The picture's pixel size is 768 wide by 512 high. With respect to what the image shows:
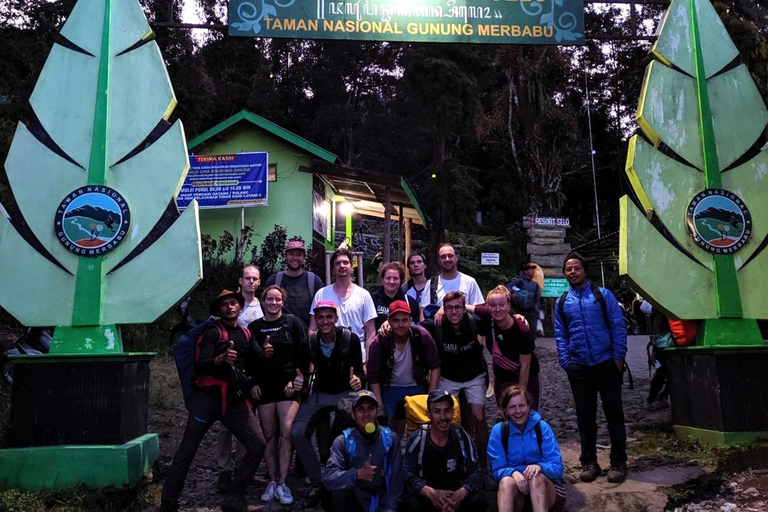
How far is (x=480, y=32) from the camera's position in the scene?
7.71 meters

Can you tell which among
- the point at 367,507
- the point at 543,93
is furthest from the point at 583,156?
the point at 367,507

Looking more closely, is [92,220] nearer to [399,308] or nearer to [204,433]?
[204,433]

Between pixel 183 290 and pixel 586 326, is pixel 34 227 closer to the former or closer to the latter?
pixel 183 290

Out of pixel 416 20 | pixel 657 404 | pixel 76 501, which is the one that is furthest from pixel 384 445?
pixel 416 20

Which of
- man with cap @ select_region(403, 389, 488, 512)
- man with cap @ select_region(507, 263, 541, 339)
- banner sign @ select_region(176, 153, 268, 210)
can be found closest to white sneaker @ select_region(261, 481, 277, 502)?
man with cap @ select_region(403, 389, 488, 512)

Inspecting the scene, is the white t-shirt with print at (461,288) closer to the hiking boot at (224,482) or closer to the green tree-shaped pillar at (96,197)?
the green tree-shaped pillar at (96,197)

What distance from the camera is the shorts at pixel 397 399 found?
565 centimetres

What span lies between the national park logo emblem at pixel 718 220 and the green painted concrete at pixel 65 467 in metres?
5.91

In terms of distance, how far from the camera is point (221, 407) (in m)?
5.17

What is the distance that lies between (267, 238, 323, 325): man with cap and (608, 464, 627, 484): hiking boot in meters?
3.11

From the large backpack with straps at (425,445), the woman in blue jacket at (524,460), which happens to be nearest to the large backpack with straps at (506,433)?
the woman in blue jacket at (524,460)

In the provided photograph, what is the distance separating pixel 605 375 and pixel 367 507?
2362 millimetres

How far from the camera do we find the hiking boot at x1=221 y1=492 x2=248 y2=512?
502 cm

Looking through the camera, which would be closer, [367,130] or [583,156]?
[583,156]
